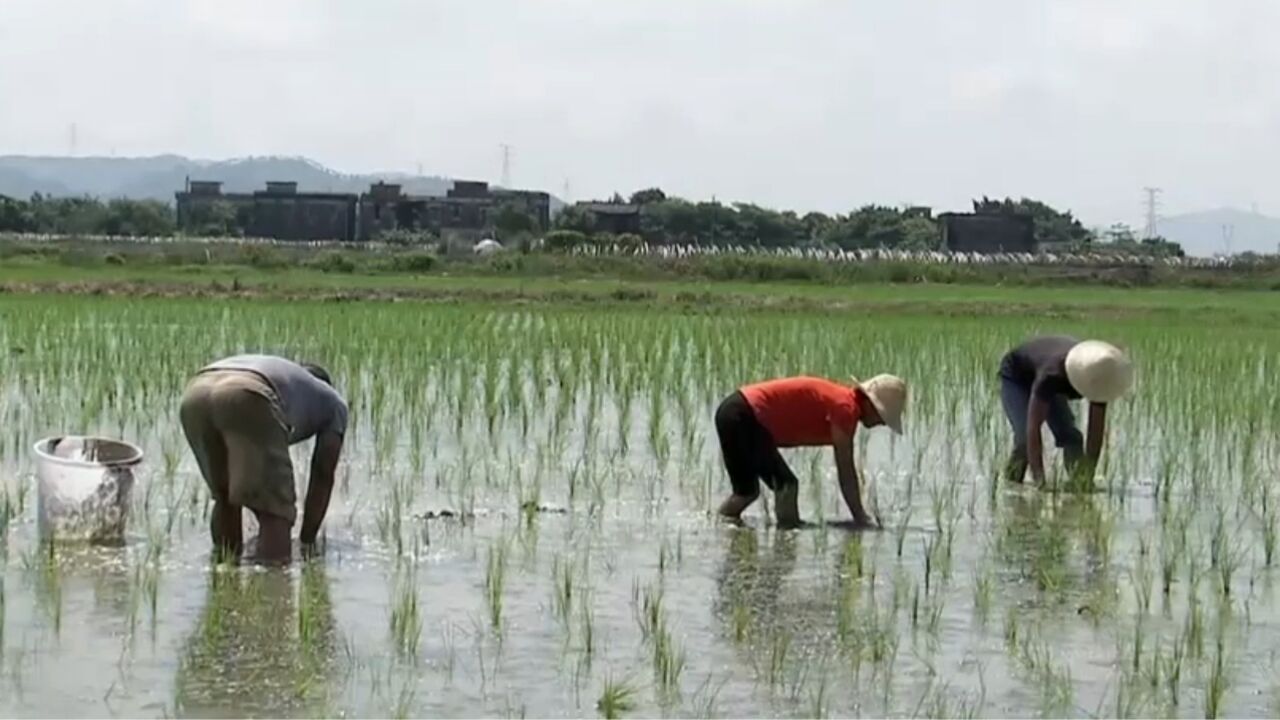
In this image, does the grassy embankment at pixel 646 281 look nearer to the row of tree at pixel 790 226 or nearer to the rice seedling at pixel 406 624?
the rice seedling at pixel 406 624

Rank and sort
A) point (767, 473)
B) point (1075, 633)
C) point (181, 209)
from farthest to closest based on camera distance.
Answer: point (181, 209) → point (767, 473) → point (1075, 633)

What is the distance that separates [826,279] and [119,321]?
1691 centimetres

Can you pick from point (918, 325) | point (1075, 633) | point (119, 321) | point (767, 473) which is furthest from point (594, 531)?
point (918, 325)

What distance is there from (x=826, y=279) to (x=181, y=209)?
46.2m

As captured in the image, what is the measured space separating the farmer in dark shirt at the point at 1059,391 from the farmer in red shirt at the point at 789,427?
1.25 metres

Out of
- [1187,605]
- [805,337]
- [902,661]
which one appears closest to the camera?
[902,661]

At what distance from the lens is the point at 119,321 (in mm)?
16609

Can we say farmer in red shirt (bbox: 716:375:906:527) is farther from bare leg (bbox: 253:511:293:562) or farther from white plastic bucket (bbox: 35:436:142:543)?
white plastic bucket (bbox: 35:436:142:543)

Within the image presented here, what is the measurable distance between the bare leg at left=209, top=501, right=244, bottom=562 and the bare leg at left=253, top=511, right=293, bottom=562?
100 mm

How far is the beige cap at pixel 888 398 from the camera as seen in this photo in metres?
6.27

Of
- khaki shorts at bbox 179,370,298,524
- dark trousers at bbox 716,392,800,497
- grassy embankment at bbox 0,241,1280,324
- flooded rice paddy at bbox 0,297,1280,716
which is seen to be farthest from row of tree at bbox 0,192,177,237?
khaki shorts at bbox 179,370,298,524

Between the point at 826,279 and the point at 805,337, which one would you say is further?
the point at 826,279

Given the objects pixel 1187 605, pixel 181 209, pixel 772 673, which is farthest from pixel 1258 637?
pixel 181 209

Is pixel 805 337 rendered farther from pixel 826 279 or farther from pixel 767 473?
pixel 826 279
